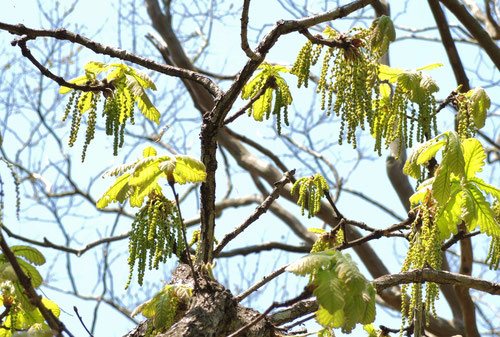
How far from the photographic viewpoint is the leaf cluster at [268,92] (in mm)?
3438

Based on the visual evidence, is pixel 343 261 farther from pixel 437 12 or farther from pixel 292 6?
pixel 292 6

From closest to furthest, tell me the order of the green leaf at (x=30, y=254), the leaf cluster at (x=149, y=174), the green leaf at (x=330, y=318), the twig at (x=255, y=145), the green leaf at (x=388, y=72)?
1. the green leaf at (x=330, y=318)
2. the leaf cluster at (x=149, y=174)
3. the green leaf at (x=30, y=254)
4. the green leaf at (x=388, y=72)
5. the twig at (x=255, y=145)

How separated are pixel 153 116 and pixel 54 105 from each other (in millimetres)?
7502

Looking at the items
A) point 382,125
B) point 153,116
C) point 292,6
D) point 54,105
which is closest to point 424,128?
point 382,125

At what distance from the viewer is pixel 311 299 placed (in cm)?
304

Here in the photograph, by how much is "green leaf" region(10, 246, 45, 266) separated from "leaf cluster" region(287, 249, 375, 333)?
1.02 metres

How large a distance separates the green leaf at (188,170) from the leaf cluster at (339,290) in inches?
18.1

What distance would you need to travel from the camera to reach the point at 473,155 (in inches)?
127

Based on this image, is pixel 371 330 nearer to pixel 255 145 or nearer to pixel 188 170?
pixel 188 170

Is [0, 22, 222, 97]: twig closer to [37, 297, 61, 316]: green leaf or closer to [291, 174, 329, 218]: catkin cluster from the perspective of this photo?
[291, 174, 329, 218]: catkin cluster

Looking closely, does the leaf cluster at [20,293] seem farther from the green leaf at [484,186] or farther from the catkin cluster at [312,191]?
the green leaf at [484,186]

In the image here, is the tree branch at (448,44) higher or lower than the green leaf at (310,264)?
higher

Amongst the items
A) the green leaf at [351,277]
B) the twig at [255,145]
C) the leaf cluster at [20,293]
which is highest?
the twig at [255,145]

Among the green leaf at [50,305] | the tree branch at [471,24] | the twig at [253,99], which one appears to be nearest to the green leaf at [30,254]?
the green leaf at [50,305]
